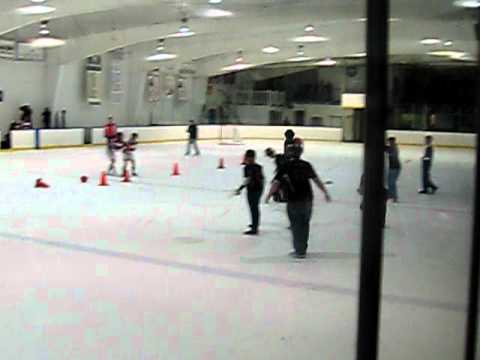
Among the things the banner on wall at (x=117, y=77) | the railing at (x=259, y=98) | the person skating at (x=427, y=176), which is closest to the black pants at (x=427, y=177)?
the person skating at (x=427, y=176)

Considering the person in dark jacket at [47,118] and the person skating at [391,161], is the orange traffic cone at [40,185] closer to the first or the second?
the person skating at [391,161]

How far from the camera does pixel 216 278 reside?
22.3 feet

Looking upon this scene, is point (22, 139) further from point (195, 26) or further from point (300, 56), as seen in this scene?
point (300, 56)

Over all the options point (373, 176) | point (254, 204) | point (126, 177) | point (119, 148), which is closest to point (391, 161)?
point (373, 176)

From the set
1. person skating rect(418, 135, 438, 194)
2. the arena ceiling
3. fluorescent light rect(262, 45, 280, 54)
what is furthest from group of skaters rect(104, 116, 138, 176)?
fluorescent light rect(262, 45, 280, 54)

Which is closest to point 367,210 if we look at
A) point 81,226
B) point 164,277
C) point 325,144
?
point 164,277

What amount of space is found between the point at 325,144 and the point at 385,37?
1855 centimetres

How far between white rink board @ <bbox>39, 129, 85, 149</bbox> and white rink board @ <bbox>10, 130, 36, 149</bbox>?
471 mm

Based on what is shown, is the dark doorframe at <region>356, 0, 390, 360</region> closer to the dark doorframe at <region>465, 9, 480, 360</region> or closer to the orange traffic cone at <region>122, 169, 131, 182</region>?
the dark doorframe at <region>465, 9, 480, 360</region>

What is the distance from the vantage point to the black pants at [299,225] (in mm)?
7828

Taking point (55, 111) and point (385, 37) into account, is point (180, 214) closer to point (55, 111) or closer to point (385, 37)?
point (385, 37)

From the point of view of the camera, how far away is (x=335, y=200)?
12.3m

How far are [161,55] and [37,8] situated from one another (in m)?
10.6

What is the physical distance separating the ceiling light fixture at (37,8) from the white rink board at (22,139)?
6146 mm
